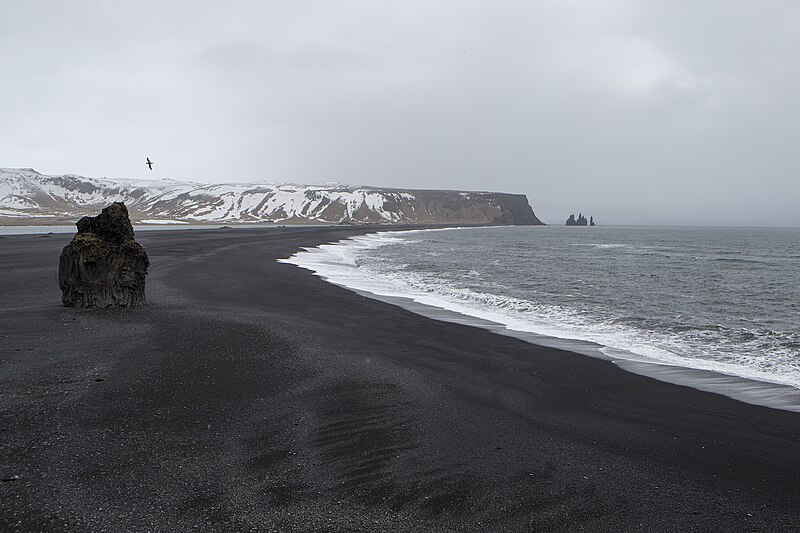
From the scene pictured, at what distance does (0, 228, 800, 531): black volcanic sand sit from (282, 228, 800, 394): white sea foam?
2176 mm

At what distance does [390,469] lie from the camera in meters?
5.27

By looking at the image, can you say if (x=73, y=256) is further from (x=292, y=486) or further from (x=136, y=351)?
(x=292, y=486)

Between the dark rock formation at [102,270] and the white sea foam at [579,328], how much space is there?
9127 millimetres

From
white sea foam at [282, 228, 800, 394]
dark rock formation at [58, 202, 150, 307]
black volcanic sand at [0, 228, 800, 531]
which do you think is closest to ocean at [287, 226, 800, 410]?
white sea foam at [282, 228, 800, 394]

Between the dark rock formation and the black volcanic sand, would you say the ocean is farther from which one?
the dark rock formation

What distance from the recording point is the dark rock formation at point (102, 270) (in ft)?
42.1

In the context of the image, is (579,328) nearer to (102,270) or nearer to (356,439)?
(356,439)

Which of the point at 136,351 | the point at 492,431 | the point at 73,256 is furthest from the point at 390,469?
the point at 73,256

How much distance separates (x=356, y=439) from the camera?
19.6 feet

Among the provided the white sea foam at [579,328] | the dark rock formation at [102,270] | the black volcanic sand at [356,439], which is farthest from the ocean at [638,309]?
the dark rock formation at [102,270]

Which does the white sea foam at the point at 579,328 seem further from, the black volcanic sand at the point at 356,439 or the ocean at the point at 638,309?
the black volcanic sand at the point at 356,439

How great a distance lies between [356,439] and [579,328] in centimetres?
1045

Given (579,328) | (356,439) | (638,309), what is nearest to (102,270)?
(356,439)

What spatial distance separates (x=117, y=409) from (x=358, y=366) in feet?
13.5
